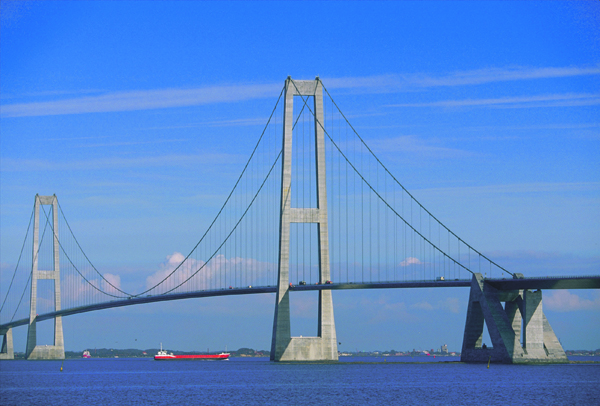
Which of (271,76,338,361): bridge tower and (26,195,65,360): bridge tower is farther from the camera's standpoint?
(26,195,65,360): bridge tower

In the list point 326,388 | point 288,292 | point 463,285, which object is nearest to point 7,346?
point 288,292

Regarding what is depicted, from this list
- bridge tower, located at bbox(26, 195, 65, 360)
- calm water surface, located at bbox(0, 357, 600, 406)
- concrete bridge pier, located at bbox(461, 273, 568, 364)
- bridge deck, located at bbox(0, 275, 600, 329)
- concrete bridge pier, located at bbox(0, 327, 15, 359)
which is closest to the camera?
calm water surface, located at bbox(0, 357, 600, 406)

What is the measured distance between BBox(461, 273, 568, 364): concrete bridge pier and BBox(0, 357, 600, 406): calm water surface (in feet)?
4.53

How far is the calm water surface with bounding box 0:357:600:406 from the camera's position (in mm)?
44562

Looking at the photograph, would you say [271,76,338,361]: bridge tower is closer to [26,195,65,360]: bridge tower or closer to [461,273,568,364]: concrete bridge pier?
[461,273,568,364]: concrete bridge pier

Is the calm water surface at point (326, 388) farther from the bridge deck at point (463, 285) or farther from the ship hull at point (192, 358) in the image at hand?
the ship hull at point (192, 358)

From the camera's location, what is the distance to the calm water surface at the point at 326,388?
146ft

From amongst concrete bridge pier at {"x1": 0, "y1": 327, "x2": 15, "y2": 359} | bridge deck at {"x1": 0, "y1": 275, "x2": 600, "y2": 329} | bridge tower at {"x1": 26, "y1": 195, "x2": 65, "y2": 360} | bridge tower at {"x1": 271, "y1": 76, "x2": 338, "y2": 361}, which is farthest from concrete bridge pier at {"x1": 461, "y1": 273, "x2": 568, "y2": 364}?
concrete bridge pier at {"x1": 0, "y1": 327, "x2": 15, "y2": 359}

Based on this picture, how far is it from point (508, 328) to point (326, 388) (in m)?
20.7

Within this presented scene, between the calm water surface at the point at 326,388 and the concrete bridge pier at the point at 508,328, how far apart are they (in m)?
1.38

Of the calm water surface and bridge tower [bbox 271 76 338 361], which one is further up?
bridge tower [bbox 271 76 338 361]

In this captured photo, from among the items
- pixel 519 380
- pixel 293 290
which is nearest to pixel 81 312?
pixel 293 290

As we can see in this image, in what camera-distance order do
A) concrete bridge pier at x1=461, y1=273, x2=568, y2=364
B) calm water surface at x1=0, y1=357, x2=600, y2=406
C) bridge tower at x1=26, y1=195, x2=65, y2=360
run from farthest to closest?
bridge tower at x1=26, y1=195, x2=65, y2=360
concrete bridge pier at x1=461, y1=273, x2=568, y2=364
calm water surface at x1=0, y1=357, x2=600, y2=406

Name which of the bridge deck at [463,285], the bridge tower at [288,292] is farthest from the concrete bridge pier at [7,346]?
the bridge tower at [288,292]
